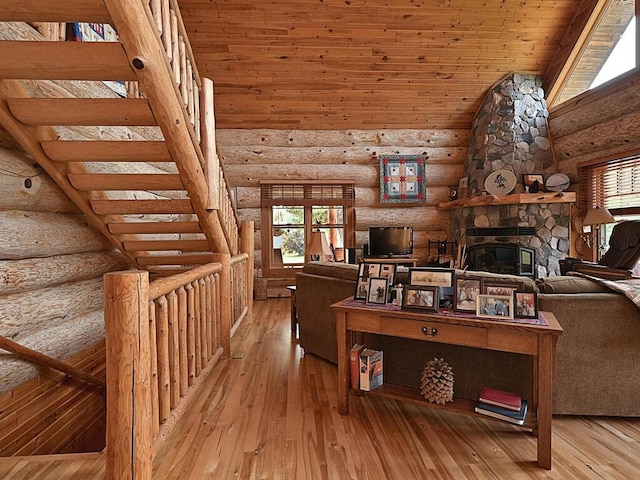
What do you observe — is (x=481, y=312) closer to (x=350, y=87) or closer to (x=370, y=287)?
(x=370, y=287)

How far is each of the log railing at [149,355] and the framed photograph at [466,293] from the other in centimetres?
160

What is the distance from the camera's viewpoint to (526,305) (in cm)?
187

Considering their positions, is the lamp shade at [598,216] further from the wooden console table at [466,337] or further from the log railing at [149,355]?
the log railing at [149,355]

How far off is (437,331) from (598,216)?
13.3 ft

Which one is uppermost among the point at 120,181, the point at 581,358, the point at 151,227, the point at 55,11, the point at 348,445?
the point at 55,11

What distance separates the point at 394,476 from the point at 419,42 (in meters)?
5.34

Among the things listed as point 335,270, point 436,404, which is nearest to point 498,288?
point 436,404

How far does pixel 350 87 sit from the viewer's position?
5.70m

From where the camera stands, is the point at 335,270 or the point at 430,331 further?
the point at 335,270

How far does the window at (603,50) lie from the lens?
4.57m

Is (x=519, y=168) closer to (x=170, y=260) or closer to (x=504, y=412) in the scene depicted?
(x=504, y=412)

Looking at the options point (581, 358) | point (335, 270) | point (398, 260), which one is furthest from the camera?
point (398, 260)

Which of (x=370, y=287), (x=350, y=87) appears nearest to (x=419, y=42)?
(x=350, y=87)

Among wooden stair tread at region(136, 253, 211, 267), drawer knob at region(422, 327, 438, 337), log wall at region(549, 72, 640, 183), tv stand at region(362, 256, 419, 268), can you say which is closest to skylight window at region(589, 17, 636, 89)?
log wall at region(549, 72, 640, 183)
